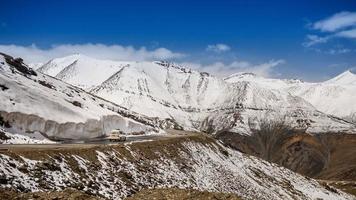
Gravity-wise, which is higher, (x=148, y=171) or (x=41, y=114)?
(x=41, y=114)

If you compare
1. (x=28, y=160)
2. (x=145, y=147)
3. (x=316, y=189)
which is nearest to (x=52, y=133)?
(x=145, y=147)

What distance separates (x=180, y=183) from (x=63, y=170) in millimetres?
16240

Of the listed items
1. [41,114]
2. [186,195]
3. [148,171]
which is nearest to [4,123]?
[41,114]

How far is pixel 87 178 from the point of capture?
120ft

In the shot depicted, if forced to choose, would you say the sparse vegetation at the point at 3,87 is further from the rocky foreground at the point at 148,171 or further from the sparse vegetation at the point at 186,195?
the sparse vegetation at the point at 186,195

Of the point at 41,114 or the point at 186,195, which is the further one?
the point at 41,114

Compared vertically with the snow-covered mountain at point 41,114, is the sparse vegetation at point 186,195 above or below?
below

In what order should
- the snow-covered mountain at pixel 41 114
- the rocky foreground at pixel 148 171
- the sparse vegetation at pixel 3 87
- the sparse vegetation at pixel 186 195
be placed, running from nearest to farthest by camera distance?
the sparse vegetation at pixel 186 195, the rocky foreground at pixel 148 171, the snow-covered mountain at pixel 41 114, the sparse vegetation at pixel 3 87

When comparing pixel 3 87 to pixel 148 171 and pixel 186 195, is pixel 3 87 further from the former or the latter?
pixel 186 195

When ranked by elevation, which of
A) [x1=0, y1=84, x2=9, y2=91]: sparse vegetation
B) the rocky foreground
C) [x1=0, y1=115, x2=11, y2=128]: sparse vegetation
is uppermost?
[x1=0, y1=84, x2=9, y2=91]: sparse vegetation

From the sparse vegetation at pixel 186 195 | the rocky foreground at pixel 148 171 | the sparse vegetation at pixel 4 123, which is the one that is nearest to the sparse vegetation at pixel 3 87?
the sparse vegetation at pixel 4 123

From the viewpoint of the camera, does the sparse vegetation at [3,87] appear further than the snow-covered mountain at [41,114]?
Yes

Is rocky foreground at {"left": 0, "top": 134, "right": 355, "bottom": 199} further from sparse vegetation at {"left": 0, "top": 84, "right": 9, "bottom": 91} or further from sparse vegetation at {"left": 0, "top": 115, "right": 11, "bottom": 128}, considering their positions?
sparse vegetation at {"left": 0, "top": 84, "right": 9, "bottom": 91}

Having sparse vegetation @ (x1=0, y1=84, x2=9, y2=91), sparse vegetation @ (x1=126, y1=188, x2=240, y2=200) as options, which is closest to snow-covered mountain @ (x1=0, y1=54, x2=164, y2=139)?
sparse vegetation @ (x1=0, y1=84, x2=9, y2=91)
